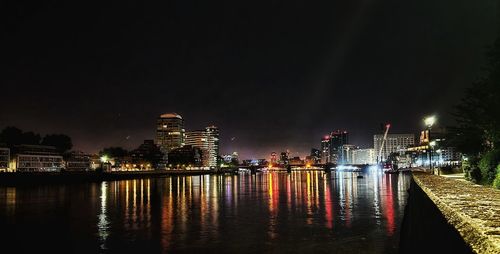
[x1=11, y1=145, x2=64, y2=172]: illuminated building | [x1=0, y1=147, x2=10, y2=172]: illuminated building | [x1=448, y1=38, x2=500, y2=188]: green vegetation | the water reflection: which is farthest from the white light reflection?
[x1=11, y1=145, x2=64, y2=172]: illuminated building

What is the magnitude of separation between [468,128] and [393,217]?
13042mm

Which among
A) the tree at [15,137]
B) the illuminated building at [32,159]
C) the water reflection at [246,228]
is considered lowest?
the water reflection at [246,228]

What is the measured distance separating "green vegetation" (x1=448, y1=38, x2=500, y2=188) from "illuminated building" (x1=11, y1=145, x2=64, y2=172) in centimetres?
16884

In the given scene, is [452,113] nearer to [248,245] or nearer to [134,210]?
[248,245]

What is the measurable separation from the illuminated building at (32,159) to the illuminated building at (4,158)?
12.3 feet

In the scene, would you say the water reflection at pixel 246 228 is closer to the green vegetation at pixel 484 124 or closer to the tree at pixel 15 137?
the green vegetation at pixel 484 124

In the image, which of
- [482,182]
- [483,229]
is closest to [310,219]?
[482,182]

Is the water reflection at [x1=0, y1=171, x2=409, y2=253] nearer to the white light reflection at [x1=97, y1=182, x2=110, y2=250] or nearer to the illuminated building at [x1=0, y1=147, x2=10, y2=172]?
the white light reflection at [x1=97, y1=182, x2=110, y2=250]

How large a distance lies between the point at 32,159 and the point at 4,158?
38.3 feet

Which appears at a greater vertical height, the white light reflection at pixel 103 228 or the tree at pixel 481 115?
the tree at pixel 481 115

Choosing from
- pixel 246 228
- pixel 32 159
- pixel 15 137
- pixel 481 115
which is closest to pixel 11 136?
pixel 15 137

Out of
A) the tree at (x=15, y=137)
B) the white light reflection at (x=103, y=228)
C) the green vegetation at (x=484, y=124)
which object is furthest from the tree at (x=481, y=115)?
the tree at (x=15, y=137)

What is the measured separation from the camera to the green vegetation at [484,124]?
34938 millimetres

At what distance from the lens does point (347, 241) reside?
30500 mm
